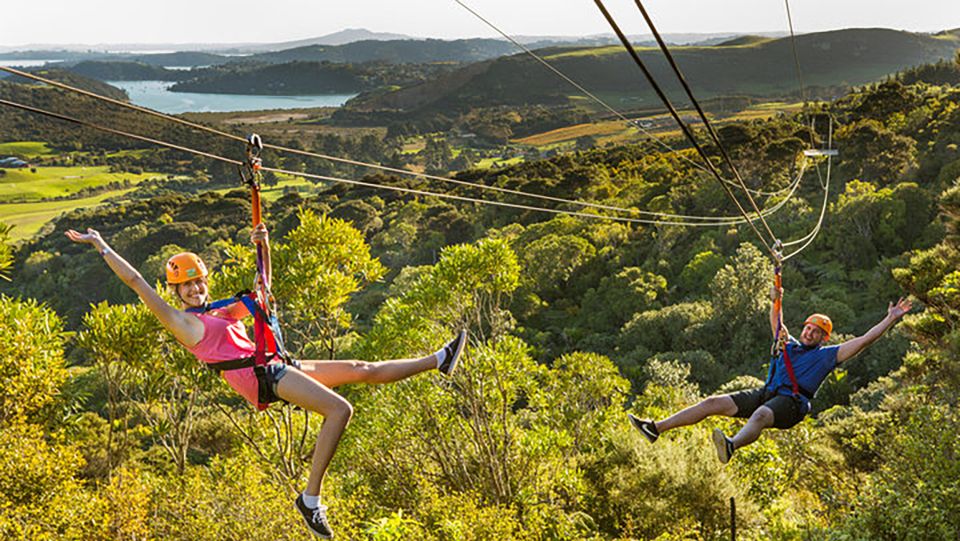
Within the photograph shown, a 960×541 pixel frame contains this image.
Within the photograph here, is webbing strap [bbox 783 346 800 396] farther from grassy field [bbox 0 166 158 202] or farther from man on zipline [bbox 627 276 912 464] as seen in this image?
grassy field [bbox 0 166 158 202]

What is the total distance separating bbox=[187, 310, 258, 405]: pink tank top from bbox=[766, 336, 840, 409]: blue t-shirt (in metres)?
5.27

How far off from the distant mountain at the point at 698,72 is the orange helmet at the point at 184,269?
159 metres

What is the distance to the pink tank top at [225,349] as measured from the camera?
4664mm

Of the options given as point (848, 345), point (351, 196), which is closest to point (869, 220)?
point (848, 345)

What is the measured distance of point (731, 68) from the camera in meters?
171

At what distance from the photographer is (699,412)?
6.64 meters

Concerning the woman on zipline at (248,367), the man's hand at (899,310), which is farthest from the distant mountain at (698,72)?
the woman on zipline at (248,367)

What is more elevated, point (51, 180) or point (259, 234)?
point (259, 234)

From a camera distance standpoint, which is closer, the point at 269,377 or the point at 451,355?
the point at 269,377

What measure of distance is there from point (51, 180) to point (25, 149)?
23733mm

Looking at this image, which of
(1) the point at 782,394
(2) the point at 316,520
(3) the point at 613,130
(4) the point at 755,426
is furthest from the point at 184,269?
(3) the point at 613,130

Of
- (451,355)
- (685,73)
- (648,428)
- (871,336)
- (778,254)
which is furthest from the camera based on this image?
(685,73)

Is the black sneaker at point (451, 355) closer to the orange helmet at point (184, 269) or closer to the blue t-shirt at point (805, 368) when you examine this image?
the orange helmet at point (184, 269)

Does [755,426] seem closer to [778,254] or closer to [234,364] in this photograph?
[778,254]
